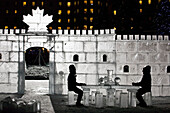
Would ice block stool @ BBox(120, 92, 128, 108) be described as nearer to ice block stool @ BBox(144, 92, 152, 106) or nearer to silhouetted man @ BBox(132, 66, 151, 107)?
silhouetted man @ BBox(132, 66, 151, 107)

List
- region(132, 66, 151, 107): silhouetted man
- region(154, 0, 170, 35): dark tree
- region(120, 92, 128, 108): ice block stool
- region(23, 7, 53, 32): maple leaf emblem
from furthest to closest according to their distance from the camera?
region(154, 0, 170, 35): dark tree, region(23, 7, 53, 32): maple leaf emblem, region(132, 66, 151, 107): silhouetted man, region(120, 92, 128, 108): ice block stool

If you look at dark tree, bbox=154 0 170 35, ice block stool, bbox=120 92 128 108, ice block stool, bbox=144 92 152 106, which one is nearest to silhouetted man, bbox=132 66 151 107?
ice block stool, bbox=144 92 152 106

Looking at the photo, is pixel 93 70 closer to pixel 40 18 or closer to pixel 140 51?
pixel 140 51

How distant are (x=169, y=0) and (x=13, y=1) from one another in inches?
1644

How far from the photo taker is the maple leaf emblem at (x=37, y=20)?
13414 millimetres

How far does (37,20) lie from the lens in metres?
13.5

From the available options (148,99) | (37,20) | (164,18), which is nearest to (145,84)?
(148,99)

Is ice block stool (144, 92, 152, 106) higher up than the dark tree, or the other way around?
the dark tree

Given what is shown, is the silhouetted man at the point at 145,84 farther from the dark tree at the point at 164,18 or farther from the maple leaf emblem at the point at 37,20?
the dark tree at the point at 164,18

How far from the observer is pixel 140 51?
537 inches

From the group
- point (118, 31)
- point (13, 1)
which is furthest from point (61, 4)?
point (118, 31)

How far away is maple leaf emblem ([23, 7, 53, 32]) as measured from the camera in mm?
13414

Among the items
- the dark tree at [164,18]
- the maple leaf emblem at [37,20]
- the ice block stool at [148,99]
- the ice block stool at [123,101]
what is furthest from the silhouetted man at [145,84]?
the dark tree at [164,18]

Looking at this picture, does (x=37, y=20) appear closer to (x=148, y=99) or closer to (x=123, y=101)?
(x=123, y=101)
